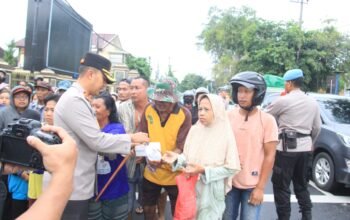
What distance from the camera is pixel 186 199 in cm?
285

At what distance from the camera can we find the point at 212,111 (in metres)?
2.95

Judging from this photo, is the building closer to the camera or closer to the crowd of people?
the crowd of people

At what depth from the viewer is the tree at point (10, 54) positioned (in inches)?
1711

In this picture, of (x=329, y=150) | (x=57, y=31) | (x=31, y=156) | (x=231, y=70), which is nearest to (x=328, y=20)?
(x=231, y=70)

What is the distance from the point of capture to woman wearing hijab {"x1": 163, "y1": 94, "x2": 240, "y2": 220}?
2.86 meters

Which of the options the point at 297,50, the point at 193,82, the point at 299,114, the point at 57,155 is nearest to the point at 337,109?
the point at 299,114

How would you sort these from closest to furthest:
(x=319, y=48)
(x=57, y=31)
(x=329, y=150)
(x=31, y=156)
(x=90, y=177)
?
(x=31, y=156) < (x=90, y=177) < (x=329, y=150) < (x=57, y=31) < (x=319, y=48)

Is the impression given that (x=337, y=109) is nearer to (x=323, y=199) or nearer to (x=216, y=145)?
(x=323, y=199)

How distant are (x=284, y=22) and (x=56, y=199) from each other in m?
21.4

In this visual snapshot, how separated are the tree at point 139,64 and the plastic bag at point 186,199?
47.9 meters

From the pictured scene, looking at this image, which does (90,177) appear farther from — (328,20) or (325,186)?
(328,20)

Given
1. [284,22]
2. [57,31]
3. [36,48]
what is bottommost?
[36,48]

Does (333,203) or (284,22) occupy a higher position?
(284,22)

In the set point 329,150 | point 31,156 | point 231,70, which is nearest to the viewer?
point 31,156
